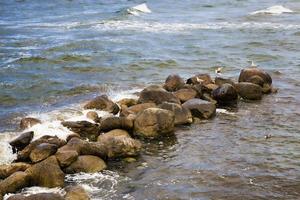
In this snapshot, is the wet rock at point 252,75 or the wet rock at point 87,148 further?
the wet rock at point 252,75

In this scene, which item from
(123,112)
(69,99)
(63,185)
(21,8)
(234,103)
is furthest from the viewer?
(21,8)

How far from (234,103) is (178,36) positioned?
10238 mm

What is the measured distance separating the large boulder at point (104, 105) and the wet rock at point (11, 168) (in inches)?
128

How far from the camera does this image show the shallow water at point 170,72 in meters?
8.09

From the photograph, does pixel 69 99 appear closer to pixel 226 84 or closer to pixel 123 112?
pixel 123 112

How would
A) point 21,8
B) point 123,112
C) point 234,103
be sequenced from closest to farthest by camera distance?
point 123,112 < point 234,103 < point 21,8

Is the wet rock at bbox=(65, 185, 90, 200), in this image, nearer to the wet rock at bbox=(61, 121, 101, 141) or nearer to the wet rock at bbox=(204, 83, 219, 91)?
the wet rock at bbox=(61, 121, 101, 141)

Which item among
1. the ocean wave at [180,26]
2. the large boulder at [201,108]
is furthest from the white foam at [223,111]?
the ocean wave at [180,26]

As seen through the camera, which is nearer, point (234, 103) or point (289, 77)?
point (234, 103)

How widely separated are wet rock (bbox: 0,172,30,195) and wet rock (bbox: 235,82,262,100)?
6300 millimetres

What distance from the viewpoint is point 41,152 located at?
8570 mm

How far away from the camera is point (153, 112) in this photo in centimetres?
1011

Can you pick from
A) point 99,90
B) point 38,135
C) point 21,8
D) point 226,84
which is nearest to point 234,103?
point 226,84

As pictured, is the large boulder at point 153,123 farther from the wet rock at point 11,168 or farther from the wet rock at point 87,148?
the wet rock at point 11,168
